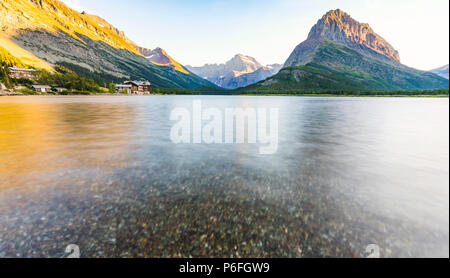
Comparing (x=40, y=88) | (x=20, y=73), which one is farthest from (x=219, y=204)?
(x=20, y=73)

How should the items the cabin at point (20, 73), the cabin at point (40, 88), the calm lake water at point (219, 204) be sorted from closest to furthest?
the calm lake water at point (219, 204), the cabin at point (40, 88), the cabin at point (20, 73)

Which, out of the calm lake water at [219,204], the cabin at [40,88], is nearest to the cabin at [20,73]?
the cabin at [40,88]

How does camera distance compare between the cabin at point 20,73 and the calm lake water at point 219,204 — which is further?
the cabin at point 20,73

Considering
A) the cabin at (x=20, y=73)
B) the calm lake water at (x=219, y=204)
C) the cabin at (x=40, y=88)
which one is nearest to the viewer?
the calm lake water at (x=219, y=204)

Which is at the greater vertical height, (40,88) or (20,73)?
(20,73)

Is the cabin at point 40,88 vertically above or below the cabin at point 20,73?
below

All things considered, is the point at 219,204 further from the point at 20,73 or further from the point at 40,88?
the point at 20,73

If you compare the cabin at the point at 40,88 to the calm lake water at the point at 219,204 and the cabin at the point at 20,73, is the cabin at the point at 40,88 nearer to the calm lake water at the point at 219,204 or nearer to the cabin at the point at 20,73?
the cabin at the point at 20,73

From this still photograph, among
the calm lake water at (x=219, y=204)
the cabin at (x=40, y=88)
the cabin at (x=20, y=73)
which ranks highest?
the cabin at (x=20, y=73)

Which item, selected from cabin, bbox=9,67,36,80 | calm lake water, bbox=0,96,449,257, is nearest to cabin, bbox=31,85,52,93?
cabin, bbox=9,67,36,80
